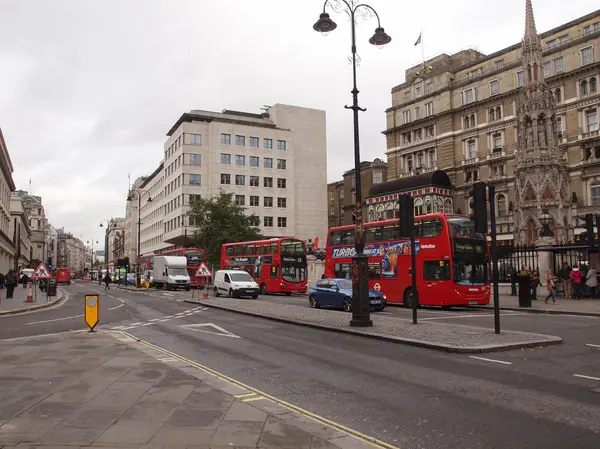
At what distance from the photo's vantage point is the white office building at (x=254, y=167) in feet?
240

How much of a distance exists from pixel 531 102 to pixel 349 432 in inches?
1240

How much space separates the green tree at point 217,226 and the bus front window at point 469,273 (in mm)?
34178

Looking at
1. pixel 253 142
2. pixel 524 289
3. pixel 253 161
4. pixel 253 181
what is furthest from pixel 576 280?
pixel 253 142

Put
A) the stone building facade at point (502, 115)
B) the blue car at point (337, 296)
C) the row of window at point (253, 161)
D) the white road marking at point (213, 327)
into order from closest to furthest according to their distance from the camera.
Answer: the white road marking at point (213, 327)
the blue car at point (337, 296)
the stone building facade at point (502, 115)
the row of window at point (253, 161)

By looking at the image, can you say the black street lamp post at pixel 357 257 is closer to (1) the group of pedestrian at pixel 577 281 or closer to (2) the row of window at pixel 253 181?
(1) the group of pedestrian at pixel 577 281

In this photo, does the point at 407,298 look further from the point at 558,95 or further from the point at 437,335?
Result: the point at 558,95

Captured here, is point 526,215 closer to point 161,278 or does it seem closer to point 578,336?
Result: point 578,336

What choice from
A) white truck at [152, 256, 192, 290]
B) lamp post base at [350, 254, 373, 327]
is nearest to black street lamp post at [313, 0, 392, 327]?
lamp post base at [350, 254, 373, 327]

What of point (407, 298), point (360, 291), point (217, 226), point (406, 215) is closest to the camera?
point (406, 215)

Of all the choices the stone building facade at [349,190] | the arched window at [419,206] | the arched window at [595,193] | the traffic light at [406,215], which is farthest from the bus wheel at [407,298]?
the stone building facade at [349,190]

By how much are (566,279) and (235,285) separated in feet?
62.1

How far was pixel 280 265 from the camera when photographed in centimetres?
3756

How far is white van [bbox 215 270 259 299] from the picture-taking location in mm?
31905

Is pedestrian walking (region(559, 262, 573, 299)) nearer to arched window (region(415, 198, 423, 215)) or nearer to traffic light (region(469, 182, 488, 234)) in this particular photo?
traffic light (region(469, 182, 488, 234))
